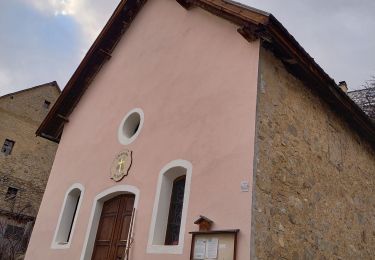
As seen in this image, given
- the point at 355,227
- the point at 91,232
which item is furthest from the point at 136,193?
the point at 355,227

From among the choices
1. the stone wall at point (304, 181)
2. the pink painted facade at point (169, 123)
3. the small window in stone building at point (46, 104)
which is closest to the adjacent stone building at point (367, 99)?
the stone wall at point (304, 181)

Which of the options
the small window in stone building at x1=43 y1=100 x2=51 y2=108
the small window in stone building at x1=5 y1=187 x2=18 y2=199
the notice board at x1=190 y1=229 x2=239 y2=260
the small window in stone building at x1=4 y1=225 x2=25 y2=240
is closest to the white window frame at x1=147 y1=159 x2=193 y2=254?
the notice board at x1=190 y1=229 x2=239 y2=260

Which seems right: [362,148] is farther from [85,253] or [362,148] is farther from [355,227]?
[85,253]

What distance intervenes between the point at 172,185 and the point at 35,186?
16.3 meters

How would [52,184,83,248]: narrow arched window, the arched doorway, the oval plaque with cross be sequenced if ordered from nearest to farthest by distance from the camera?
the arched doorway
the oval plaque with cross
[52,184,83,248]: narrow arched window

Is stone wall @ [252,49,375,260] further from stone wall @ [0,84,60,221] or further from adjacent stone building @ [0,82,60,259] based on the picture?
stone wall @ [0,84,60,221]

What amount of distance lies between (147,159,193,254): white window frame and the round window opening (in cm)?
176

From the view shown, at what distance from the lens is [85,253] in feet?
22.2

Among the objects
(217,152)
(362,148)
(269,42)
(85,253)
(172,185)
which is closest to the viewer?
(217,152)

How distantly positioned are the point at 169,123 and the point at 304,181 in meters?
2.47

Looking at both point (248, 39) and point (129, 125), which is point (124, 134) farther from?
point (248, 39)

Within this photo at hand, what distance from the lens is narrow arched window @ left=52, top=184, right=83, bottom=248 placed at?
7932 mm

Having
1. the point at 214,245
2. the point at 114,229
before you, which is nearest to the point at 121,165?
the point at 114,229

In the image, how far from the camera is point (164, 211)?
5887 millimetres
